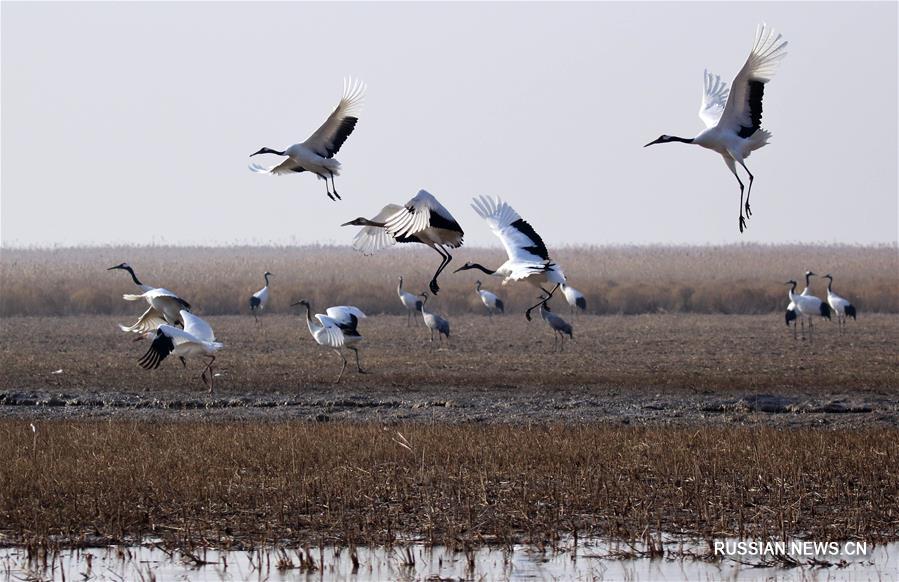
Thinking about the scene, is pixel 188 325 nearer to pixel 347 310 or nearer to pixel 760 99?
pixel 347 310

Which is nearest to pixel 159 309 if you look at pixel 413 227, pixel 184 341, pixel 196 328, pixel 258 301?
pixel 196 328

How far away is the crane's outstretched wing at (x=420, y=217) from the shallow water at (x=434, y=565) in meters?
4.11

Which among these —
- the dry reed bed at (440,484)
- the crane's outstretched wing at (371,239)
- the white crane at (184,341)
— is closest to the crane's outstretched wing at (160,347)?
the white crane at (184,341)

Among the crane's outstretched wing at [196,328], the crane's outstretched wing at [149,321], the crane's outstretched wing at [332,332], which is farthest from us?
the crane's outstretched wing at [332,332]

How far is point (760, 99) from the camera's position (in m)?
11.6

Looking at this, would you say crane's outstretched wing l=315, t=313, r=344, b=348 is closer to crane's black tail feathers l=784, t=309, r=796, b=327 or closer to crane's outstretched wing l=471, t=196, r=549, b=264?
crane's outstretched wing l=471, t=196, r=549, b=264

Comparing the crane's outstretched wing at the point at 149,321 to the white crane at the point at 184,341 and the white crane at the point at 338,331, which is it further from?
the white crane at the point at 338,331

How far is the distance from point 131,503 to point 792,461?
181 inches

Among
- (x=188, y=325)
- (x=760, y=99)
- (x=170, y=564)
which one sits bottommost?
(x=170, y=564)

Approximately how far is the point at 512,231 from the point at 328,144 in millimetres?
1997

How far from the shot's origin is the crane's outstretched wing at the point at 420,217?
11398mm

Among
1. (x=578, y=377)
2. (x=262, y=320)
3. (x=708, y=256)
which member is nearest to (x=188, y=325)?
(x=578, y=377)

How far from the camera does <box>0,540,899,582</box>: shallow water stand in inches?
291

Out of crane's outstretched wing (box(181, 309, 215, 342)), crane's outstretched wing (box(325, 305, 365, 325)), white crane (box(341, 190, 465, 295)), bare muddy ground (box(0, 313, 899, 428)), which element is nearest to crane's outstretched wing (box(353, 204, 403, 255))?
white crane (box(341, 190, 465, 295))
